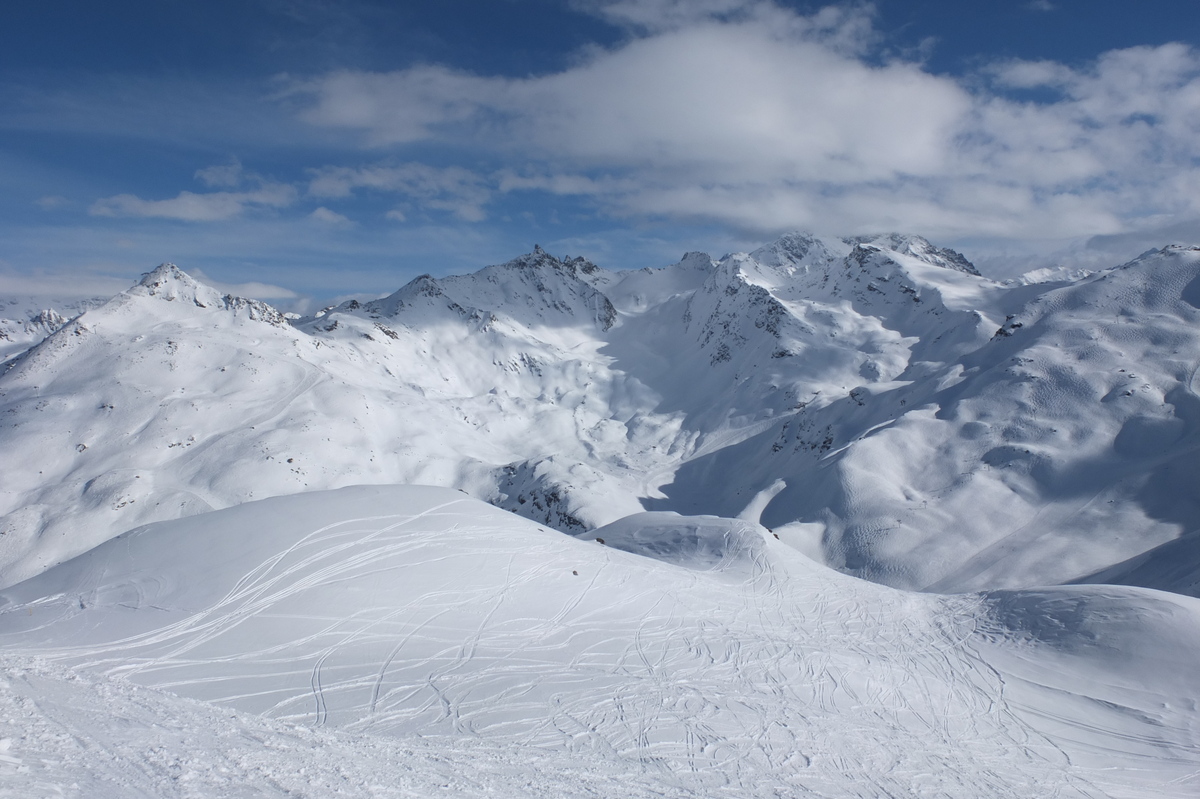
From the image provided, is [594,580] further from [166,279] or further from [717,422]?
[166,279]

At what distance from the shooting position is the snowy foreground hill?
1090 centimetres

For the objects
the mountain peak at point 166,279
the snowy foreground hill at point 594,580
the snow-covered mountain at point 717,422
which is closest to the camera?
the snowy foreground hill at point 594,580

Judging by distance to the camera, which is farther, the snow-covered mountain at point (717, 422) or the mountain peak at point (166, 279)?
the mountain peak at point (166, 279)

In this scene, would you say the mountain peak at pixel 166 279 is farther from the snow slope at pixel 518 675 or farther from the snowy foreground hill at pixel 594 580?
the snow slope at pixel 518 675

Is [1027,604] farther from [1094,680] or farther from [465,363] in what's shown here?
[465,363]

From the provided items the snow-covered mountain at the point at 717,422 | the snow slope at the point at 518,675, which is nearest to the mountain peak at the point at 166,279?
the snow-covered mountain at the point at 717,422

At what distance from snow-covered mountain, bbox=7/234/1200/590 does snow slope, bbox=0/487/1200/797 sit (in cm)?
2748

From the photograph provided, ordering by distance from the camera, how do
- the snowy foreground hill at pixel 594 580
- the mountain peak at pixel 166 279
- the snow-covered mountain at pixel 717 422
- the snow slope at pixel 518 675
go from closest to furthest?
1. the snow slope at pixel 518 675
2. the snowy foreground hill at pixel 594 580
3. the snow-covered mountain at pixel 717 422
4. the mountain peak at pixel 166 279

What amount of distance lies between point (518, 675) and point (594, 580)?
5771 mm

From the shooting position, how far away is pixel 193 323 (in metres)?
86.2

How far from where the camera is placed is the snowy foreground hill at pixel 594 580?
429 inches

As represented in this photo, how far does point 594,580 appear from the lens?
63.3ft

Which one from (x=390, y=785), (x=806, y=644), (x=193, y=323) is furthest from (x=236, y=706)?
(x=193, y=323)

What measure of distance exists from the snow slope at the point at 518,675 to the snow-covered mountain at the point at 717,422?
27482mm
